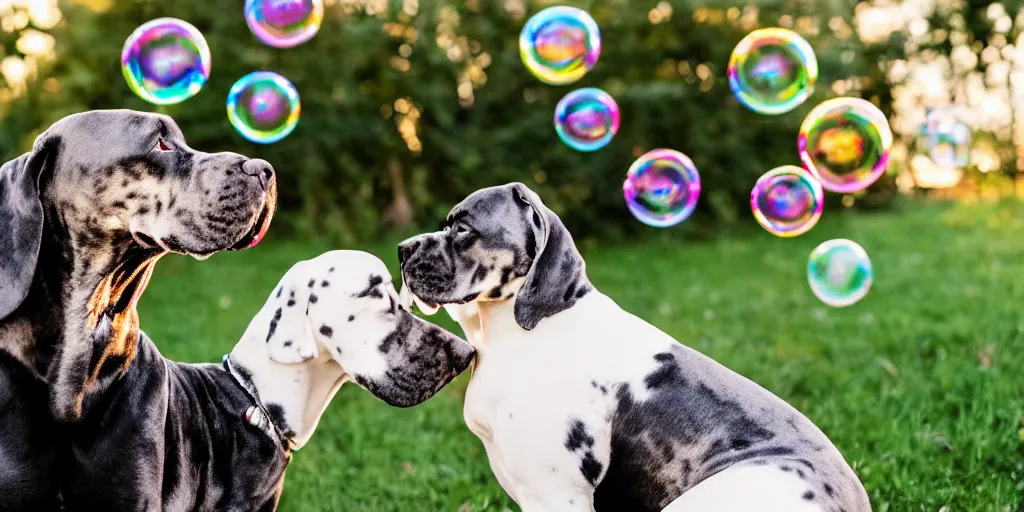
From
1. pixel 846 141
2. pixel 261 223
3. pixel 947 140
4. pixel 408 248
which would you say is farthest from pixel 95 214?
pixel 947 140

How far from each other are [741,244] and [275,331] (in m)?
10.3

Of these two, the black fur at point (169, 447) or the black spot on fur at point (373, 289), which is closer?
the black fur at point (169, 447)

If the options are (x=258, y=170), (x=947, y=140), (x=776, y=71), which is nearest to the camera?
(x=258, y=170)

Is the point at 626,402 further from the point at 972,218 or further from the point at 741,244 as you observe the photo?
the point at 972,218

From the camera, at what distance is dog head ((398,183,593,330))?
3416mm

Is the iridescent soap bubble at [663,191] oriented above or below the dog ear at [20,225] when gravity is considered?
below

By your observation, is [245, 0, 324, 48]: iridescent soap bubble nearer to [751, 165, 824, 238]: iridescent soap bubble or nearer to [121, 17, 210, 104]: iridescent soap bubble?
[121, 17, 210, 104]: iridescent soap bubble

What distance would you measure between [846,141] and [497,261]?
2.80 m

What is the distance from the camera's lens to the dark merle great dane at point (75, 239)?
2.85m

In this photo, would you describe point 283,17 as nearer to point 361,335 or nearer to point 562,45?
point 562,45

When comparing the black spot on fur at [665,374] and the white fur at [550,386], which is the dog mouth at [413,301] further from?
the black spot on fur at [665,374]

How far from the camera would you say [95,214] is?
2902 millimetres

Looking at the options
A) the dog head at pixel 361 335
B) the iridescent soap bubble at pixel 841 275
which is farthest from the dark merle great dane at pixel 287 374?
the iridescent soap bubble at pixel 841 275

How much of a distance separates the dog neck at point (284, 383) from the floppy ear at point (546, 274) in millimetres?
780
